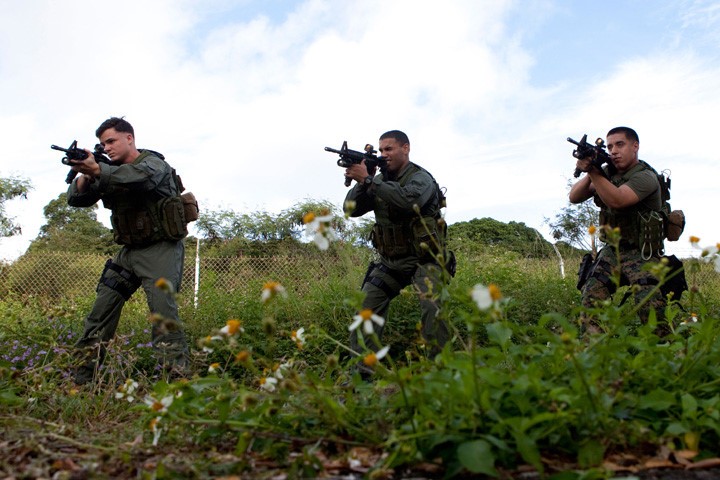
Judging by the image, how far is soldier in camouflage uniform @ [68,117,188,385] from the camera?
14.5 feet

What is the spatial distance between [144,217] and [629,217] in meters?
3.36

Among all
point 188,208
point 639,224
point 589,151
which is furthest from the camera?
point 188,208

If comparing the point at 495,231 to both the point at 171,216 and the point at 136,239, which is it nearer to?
the point at 171,216

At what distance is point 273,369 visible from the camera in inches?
82.0

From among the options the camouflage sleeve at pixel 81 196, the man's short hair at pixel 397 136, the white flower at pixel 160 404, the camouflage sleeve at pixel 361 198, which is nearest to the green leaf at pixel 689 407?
the white flower at pixel 160 404

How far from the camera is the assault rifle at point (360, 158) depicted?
187 inches

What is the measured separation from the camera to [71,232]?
20.0 meters

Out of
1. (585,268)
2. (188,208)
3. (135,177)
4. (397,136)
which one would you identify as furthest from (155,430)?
(585,268)

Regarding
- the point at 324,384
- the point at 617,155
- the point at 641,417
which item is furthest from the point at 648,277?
the point at 324,384

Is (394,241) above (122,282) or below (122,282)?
above

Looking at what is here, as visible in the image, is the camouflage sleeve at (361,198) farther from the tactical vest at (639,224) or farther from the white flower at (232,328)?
the white flower at (232,328)

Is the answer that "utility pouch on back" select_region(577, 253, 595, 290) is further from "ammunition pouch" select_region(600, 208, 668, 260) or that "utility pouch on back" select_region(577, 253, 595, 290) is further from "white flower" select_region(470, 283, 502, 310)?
"white flower" select_region(470, 283, 502, 310)

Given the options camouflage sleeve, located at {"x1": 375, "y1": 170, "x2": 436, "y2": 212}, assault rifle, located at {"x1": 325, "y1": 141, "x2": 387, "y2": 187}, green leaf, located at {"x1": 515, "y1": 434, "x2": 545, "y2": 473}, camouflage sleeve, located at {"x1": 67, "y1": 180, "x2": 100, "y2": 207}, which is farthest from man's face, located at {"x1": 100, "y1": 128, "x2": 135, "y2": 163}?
green leaf, located at {"x1": 515, "y1": 434, "x2": 545, "y2": 473}

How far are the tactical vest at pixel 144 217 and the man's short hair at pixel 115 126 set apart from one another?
519 mm
